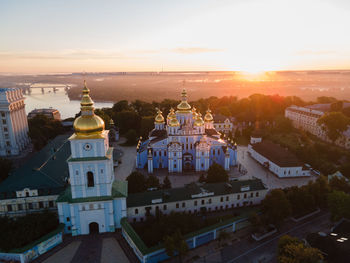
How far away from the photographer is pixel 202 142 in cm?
3775

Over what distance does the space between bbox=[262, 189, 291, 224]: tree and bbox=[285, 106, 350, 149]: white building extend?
3295 centimetres

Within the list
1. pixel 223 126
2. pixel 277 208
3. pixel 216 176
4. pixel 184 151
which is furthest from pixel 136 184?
pixel 223 126

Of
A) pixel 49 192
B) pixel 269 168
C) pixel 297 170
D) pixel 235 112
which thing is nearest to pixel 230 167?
pixel 269 168

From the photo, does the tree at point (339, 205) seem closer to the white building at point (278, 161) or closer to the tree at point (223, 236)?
the tree at point (223, 236)

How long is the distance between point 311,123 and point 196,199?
147 ft

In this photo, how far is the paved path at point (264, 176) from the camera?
34188mm

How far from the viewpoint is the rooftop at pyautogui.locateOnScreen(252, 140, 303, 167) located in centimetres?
3606

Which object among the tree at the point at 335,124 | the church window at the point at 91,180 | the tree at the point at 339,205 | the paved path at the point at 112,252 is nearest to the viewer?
the paved path at the point at 112,252

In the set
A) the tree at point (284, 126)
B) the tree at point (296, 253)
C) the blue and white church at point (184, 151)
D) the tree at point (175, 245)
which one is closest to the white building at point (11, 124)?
the blue and white church at point (184, 151)

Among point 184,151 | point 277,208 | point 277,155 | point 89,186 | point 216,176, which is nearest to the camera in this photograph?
point 89,186

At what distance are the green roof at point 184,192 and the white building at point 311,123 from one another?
3040 cm

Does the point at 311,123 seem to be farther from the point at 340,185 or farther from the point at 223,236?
the point at 223,236

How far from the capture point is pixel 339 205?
23547mm

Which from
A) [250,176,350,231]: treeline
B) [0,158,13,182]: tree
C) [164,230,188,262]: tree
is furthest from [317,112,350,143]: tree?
[0,158,13,182]: tree
